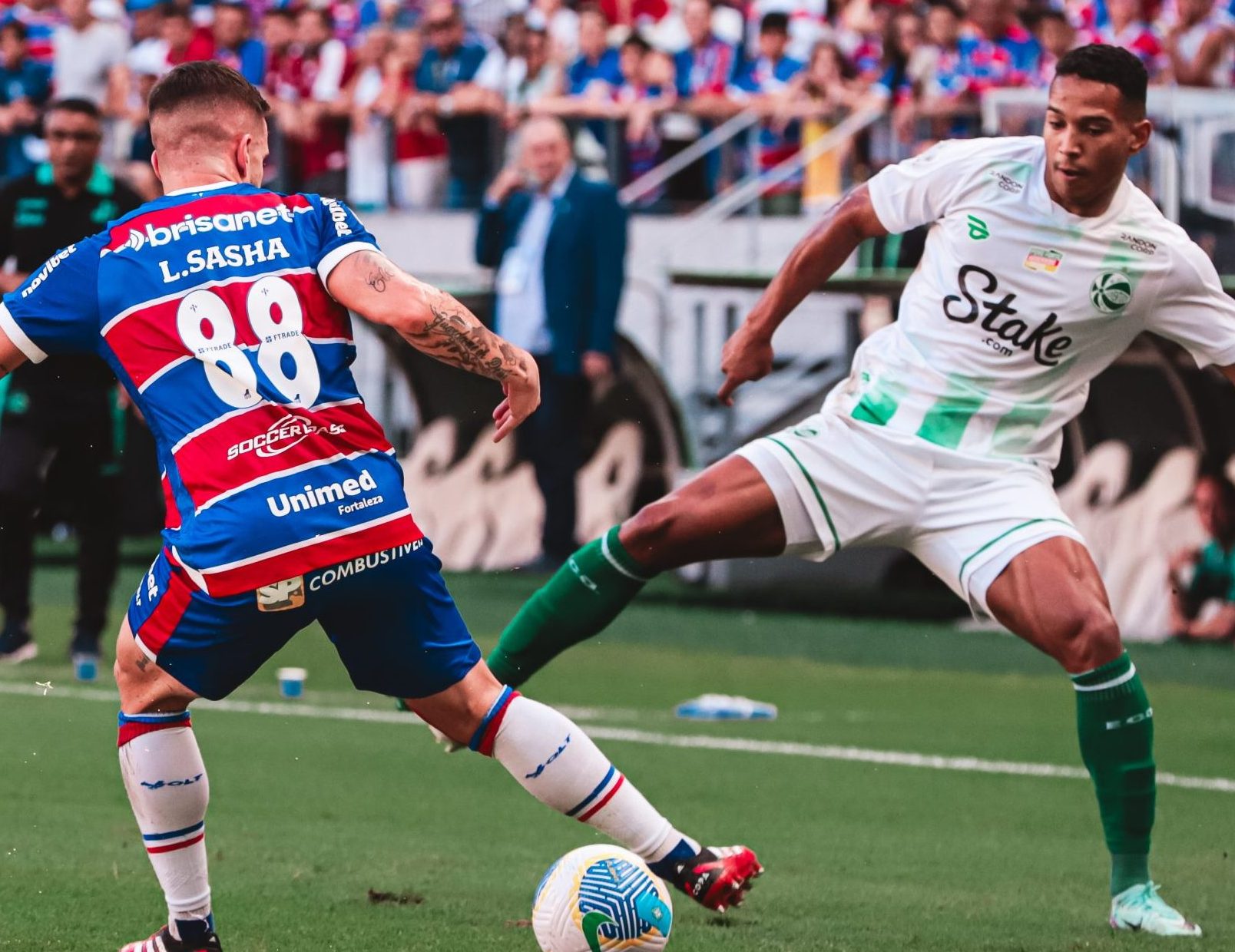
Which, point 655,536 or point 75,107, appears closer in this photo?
point 655,536

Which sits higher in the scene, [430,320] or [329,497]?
[430,320]

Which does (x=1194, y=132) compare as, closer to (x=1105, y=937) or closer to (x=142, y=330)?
(x=1105, y=937)

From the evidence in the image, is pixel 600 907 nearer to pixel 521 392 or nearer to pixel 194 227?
pixel 521 392

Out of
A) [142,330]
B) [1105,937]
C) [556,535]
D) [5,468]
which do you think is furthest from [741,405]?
[142,330]

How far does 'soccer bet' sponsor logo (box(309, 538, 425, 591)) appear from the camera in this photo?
4.50 m

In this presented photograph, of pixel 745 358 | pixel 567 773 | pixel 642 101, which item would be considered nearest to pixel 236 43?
pixel 642 101

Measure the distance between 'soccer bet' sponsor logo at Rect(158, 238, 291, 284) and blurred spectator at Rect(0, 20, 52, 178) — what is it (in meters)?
14.0

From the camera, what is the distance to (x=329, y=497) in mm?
4512

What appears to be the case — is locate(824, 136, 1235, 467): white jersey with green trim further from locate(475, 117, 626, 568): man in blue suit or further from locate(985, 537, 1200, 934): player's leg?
Answer: locate(475, 117, 626, 568): man in blue suit

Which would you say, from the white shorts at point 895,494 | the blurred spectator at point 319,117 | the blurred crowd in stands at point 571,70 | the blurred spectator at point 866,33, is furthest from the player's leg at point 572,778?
the blurred spectator at point 319,117

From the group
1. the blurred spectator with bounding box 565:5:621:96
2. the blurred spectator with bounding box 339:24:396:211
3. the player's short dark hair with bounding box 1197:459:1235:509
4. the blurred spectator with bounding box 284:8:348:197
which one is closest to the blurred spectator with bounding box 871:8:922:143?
the blurred spectator with bounding box 565:5:621:96

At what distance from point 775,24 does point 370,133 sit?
3.58 metres

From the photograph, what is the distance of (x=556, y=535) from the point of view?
1430cm

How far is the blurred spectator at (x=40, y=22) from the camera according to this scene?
18719 mm
